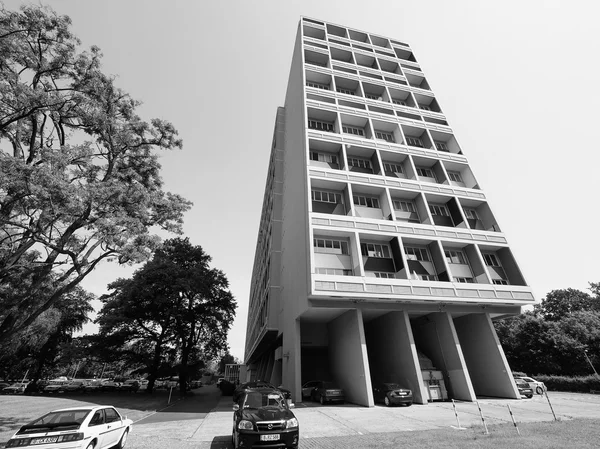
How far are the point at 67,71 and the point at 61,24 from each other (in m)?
1.80

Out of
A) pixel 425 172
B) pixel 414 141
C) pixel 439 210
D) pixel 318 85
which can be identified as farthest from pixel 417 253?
pixel 318 85

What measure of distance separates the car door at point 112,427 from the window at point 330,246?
1560 cm

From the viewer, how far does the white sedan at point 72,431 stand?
23.2 feet

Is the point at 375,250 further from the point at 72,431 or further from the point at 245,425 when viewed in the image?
the point at 72,431

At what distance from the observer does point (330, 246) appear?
75.3 feet

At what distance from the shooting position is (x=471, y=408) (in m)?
16.3

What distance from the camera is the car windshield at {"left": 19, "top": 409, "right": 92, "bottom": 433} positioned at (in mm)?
7380

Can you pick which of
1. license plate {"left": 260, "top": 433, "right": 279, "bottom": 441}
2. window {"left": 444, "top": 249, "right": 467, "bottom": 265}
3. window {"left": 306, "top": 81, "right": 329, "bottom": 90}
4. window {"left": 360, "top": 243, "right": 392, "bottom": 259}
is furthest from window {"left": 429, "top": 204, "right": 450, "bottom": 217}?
license plate {"left": 260, "top": 433, "right": 279, "bottom": 441}

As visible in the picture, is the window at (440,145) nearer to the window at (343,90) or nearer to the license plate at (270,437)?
the window at (343,90)

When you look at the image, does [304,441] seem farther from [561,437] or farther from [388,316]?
[388,316]

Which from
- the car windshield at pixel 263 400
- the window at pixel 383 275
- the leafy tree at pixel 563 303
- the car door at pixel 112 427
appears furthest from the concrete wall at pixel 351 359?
the leafy tree at pixel 563 303

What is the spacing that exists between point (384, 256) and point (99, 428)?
2017 centimetres

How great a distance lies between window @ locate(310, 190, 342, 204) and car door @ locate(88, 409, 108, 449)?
19.1 m

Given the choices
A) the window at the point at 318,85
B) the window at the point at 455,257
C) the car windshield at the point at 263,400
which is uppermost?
the window at the point at 318,85
